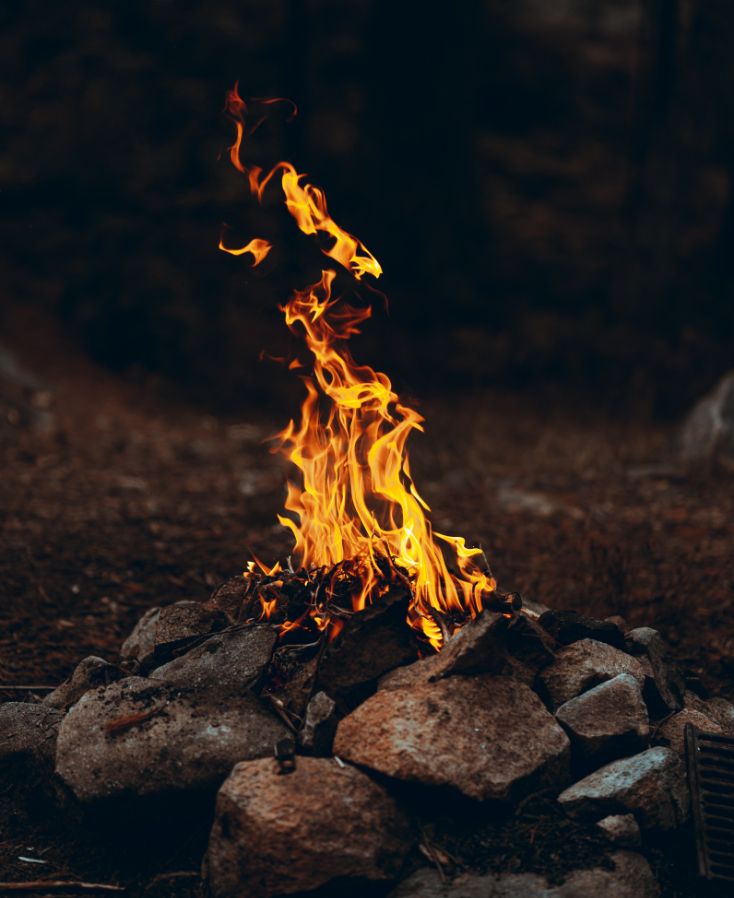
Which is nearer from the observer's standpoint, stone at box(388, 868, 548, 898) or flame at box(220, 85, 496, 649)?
stone at box(388, 868, 548, 898)

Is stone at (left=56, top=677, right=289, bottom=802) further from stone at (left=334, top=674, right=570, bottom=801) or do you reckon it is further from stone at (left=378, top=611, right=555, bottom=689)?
stone at (left=378, top=611, right=555, bottom=689)

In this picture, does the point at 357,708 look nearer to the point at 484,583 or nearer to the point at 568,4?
the point at 484,583

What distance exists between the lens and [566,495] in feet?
24.9

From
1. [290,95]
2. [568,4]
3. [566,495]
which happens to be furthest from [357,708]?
[568,4]

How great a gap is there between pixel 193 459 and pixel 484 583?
4.97m

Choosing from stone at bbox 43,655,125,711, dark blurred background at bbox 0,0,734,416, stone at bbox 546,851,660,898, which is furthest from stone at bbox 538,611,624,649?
dark blurred background at bbox 0,0,734,416

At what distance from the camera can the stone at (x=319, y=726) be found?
347cm

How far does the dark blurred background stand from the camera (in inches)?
408

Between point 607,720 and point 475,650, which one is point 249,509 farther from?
point 607,720

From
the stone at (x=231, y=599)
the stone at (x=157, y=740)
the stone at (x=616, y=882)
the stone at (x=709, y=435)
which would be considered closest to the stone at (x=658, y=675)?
the stone at (x=616, y=882)

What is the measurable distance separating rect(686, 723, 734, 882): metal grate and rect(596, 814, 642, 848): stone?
0.21 meters

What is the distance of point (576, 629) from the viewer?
13.4 feet

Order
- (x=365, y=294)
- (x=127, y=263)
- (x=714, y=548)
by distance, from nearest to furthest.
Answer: (x=714, y=548) → (x=127, y=263) → (x=365, y=294)

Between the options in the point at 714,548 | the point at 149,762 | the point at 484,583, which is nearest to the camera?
the point at 149,762
